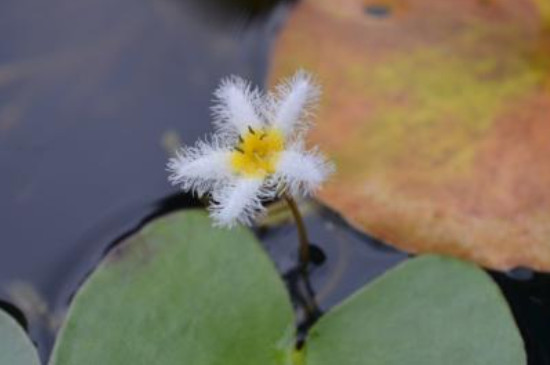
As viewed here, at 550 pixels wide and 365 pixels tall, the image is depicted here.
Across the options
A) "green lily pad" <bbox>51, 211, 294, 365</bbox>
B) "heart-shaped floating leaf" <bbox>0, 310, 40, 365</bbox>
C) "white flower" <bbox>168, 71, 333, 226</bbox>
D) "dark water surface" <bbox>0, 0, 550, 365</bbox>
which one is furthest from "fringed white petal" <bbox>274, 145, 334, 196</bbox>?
"heart-shaped floating leaf" <bbox>0, 310, 40, 365</bbox>

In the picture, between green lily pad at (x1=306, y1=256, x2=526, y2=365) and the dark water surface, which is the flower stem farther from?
green lily pad at (x1=306, y1=256, x2=526, y2=365)

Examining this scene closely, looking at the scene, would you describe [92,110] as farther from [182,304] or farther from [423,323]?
[423,323]

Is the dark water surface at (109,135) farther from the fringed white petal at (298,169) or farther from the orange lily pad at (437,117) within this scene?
the fringed white petal at (298,169)

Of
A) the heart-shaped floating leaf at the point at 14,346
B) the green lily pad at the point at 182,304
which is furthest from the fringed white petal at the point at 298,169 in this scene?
the heart-shaped floating leaf at the point at 14,346

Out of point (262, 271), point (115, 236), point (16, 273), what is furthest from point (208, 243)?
point (16, 273)

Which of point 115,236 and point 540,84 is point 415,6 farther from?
point 115,236

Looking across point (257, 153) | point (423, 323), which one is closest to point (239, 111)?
point (257, 153)
